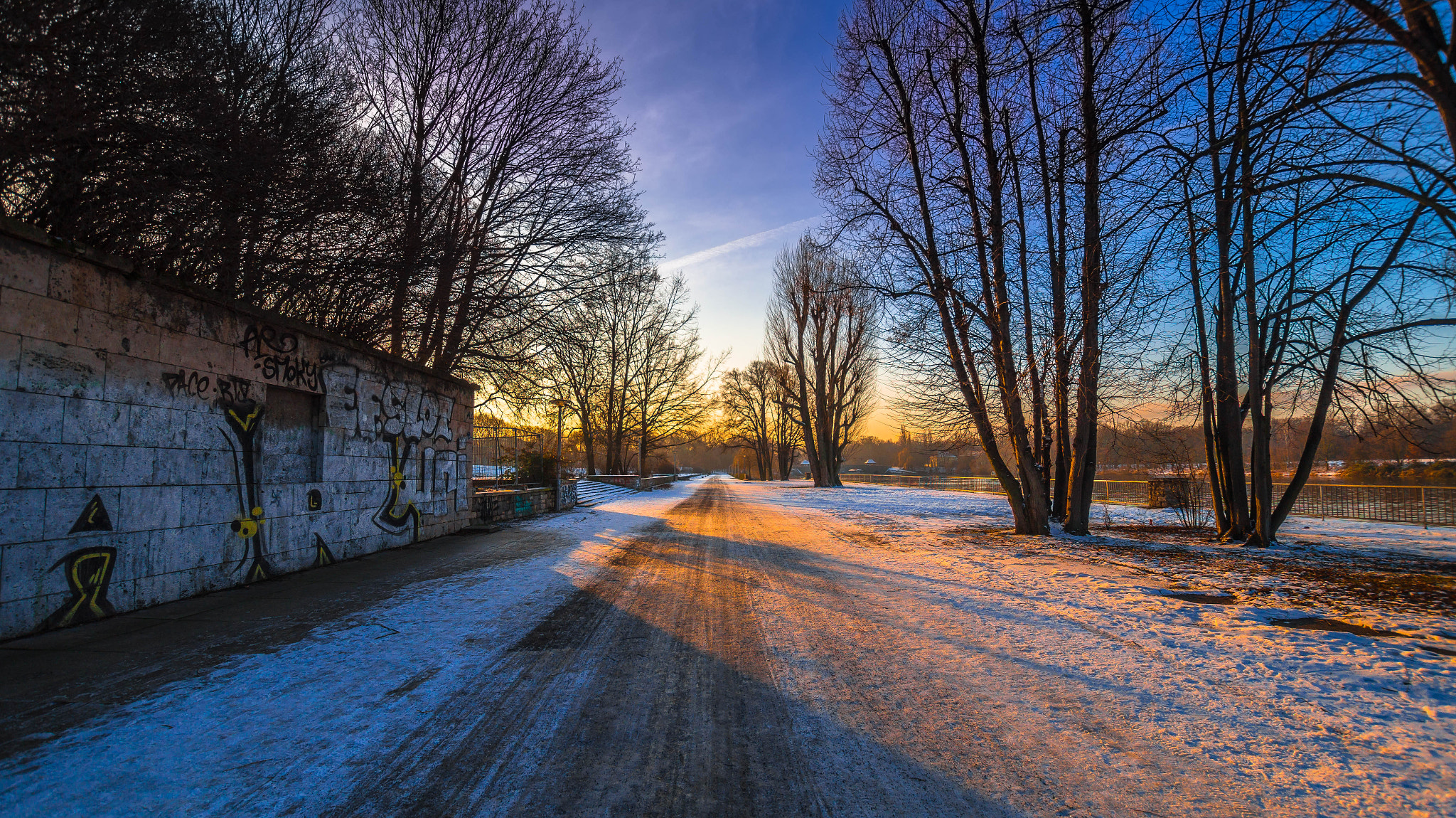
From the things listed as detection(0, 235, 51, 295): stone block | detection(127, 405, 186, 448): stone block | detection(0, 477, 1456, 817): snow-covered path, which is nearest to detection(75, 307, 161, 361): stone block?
detection(0, 235, 51, 295): stone block

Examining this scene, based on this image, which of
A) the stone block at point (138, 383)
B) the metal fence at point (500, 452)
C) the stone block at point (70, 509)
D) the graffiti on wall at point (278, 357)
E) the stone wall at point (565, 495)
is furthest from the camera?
the stone wall at point (565, 495)

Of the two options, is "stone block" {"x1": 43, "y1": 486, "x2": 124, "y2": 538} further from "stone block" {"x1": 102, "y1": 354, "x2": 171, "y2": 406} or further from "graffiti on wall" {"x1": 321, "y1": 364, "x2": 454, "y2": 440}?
"graffiti on wall" {"x1": 321, "y1": 364, "x2": 454, "y2": 440}

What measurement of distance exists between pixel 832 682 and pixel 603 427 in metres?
32.3

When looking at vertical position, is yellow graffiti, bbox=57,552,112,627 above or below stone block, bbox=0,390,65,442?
below

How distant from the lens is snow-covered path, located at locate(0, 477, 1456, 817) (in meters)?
2.64

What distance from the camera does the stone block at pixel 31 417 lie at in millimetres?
4660

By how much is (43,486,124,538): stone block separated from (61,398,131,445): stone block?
43cm

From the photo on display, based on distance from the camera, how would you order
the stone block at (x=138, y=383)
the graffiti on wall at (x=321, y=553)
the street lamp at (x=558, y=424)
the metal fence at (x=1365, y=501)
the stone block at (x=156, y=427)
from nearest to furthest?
the stone block at (x=138, y=383), the stone block at (x=156, y=427), the graffiti on wall at (x=321, y=553), the metal fence at (x=1365, y=501), the street lamp at (x=558, y=424)

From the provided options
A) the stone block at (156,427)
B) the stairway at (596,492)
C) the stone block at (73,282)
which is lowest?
the stairway at (596,492)

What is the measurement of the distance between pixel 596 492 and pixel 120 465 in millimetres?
20833

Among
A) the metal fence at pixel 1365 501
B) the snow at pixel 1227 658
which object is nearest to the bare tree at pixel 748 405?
the metal fence at pixel 1365 501

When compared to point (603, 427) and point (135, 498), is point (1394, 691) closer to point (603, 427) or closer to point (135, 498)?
point (135, 498)

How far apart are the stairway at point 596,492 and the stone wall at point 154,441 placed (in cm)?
1253

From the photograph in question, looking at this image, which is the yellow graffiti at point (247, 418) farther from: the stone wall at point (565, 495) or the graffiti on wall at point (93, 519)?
the stone wall at point (565, 495)
